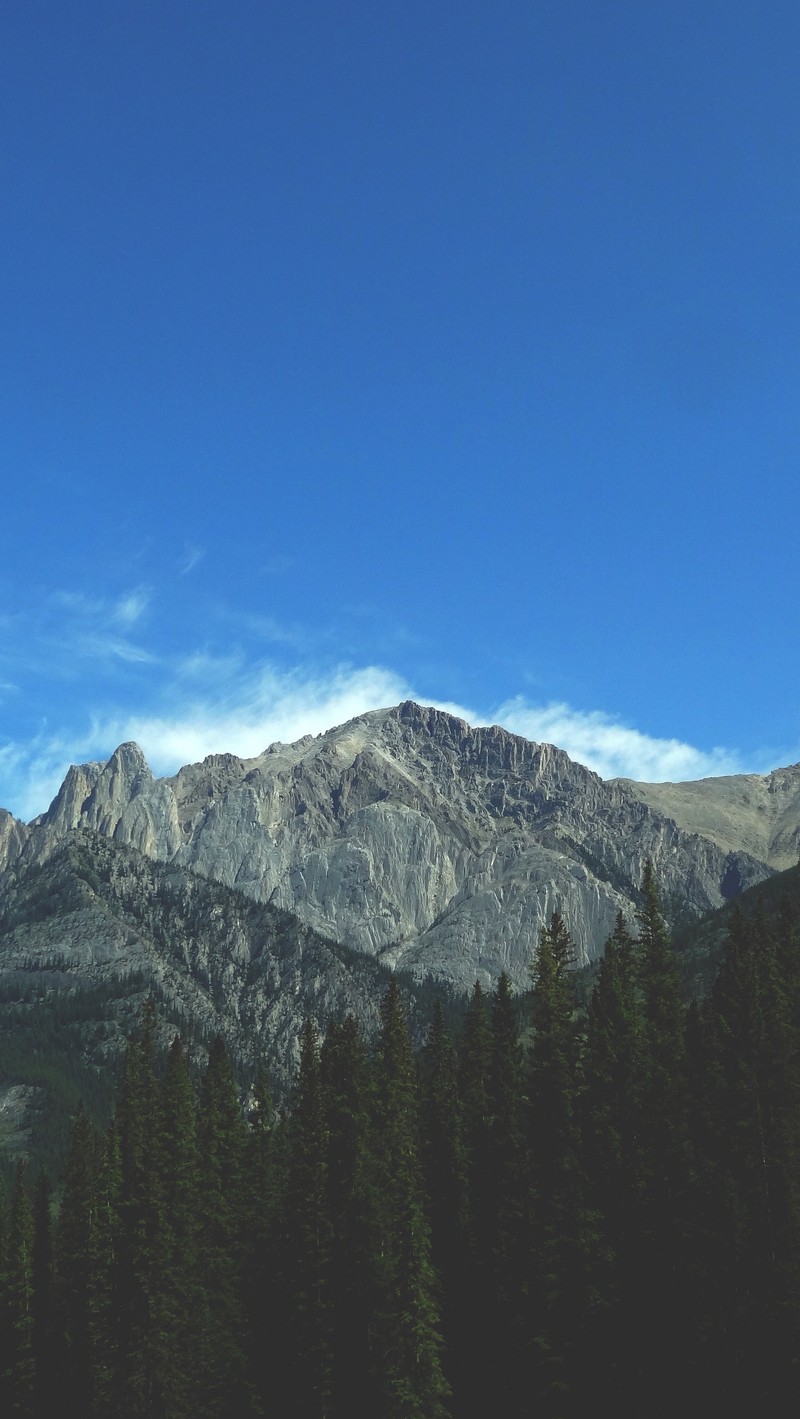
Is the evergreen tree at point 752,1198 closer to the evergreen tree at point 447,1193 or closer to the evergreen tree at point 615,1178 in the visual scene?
the evergreen tree at point 615,1178

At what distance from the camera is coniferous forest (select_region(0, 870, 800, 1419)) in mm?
53094

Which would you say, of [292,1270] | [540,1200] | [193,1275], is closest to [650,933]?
[540,1200]

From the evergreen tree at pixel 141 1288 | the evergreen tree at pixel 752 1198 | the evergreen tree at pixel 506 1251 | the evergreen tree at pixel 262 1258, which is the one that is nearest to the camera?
the evergreen tree at pixel 752 1198

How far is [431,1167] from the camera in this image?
3091 inches

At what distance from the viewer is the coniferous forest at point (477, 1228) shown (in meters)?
53.1

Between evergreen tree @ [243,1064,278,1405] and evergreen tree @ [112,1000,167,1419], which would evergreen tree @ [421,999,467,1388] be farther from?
evergreen tree @ [112,1000,167,1419]

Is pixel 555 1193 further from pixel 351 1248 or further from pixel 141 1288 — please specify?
pixel 141 1288

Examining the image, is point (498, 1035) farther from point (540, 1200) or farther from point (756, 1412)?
point (756, 1412)

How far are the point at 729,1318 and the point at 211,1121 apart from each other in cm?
4027

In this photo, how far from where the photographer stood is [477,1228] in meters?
73.2

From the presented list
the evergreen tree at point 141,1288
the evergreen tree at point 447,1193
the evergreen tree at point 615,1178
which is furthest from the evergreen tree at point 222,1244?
the evergreen tree at point 615,1178

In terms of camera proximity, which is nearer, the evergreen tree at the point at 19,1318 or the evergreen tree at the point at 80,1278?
the evergreen tree at the point at 80,1278

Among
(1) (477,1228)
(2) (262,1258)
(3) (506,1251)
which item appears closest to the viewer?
(3) (506,1251)

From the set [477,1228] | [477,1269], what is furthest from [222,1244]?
[477,1269]
